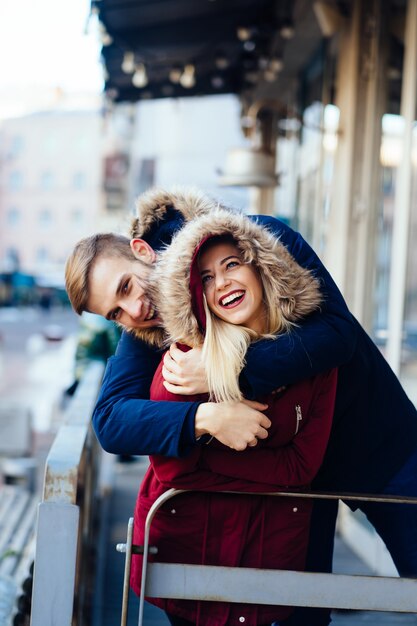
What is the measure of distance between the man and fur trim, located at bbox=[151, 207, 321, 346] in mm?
57

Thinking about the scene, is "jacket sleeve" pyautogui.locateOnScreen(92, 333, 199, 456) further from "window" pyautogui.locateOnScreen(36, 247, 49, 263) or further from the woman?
"window" pyautogui.locateOnScreen(36, 247, 49, 263)

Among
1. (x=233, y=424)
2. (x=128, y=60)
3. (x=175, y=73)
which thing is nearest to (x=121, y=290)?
(x=233, y=424)

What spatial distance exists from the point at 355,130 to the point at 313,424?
3461 mm

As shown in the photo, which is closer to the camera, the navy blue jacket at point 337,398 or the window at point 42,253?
the navy blue jacket at point 337,398

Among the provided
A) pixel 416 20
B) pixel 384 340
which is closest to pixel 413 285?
pixel 384 340

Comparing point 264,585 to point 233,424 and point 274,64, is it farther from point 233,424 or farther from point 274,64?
point 274,64

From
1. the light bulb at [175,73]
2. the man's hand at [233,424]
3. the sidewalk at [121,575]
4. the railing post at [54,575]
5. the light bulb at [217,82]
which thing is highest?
the light bulb at [217,82]

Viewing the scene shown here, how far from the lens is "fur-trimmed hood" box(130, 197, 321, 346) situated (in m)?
2.07

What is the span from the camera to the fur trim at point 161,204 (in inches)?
95.9

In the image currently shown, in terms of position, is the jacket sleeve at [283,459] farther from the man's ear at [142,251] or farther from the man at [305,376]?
the man's ear at [142,251]

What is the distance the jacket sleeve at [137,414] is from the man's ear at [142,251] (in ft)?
0.72

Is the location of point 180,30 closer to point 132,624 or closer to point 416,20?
point 416,20

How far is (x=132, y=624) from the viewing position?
4.02m

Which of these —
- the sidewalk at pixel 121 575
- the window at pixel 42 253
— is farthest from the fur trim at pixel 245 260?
the window at pixel 42 253
